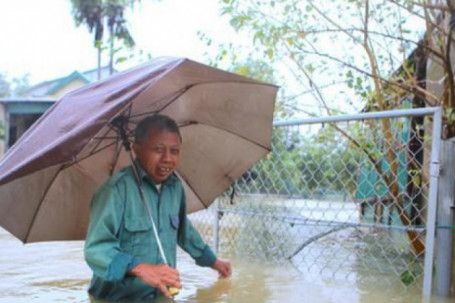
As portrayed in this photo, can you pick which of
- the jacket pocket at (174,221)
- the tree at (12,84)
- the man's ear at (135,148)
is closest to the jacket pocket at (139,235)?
the jacket pocket at (174,221)

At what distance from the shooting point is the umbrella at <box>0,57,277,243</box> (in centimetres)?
238

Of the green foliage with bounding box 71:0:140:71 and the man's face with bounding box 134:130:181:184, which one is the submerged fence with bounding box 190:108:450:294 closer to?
the man's face with bounding box 134:130:181:184

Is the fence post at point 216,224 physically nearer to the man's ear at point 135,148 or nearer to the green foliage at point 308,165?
the green foliage at point 308,165

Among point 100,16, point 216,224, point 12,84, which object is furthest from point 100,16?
point 216,224

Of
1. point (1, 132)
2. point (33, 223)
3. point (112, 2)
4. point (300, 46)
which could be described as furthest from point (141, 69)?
point (112, 2)

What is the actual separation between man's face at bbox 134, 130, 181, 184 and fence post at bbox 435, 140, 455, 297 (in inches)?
67.8

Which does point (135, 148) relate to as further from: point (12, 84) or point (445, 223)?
point (12, 84)

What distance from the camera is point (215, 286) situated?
4.09m

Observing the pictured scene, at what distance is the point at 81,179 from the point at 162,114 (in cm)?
60

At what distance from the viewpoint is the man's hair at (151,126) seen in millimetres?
2996

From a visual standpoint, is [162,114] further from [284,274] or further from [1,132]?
[1,132]

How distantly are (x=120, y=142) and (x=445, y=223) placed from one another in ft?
6.73

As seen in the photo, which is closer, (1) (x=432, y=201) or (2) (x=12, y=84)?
(1) (x=432, y=201)

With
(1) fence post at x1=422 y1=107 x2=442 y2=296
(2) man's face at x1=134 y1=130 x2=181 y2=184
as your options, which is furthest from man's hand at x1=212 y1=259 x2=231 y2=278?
(1) fence post at x1=422 y1=107 x2=442 y2=296
